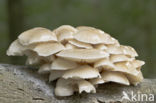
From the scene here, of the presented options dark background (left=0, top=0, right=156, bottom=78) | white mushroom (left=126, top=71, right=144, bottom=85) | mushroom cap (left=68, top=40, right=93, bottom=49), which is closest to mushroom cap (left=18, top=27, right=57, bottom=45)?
mushroom cap (left=68, top=40, right=93, bottom=49)

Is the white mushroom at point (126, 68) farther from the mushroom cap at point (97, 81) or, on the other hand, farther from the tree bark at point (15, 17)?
the tree bark at point (15, 17)

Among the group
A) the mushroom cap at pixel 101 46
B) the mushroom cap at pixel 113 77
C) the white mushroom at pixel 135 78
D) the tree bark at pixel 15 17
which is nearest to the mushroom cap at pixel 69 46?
the mushroom cap at pixel 101 46

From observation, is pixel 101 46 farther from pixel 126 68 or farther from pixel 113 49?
pixel 126 68

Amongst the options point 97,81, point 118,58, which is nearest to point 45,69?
point 97,81

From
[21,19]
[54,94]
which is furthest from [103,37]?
[21,19]

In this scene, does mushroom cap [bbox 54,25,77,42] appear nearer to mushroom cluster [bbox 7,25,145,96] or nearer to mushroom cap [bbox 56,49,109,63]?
mushroom cluster [bbox 7,25,145,96]
